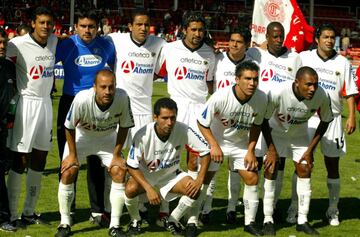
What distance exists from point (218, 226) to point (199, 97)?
1.58 metres

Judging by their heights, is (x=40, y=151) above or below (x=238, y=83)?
below

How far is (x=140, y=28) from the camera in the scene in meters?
8.84

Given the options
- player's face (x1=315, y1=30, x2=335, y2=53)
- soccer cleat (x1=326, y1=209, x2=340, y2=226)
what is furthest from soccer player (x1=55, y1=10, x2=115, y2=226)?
soccer cleat (x1=326, y1=209, x2=340, y2=226)

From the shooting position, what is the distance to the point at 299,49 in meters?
12.5

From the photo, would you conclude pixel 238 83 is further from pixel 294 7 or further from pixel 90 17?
pixel 294 7

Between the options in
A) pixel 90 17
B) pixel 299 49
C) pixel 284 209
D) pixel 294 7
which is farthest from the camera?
pixel 294 7

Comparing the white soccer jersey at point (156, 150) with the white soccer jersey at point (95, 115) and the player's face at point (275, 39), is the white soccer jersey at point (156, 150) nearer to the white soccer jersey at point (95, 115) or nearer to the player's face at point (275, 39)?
the white soccer jersey at point (95, 115)

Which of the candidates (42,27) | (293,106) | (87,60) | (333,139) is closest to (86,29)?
(87,60)

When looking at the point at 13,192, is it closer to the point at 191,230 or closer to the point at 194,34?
the point at 191,230

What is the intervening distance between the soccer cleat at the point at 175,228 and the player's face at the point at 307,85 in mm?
2041

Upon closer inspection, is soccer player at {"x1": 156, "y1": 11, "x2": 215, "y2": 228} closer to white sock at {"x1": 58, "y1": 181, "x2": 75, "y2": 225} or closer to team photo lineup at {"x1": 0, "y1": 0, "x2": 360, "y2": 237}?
team photo lineup at {"x1": 0, "y1": 0, "x2": 360, "y2": 237}

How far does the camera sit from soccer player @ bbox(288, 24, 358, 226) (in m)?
8.80

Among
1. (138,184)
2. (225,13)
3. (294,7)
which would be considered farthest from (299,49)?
(225,13)

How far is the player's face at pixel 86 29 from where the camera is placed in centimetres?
848
